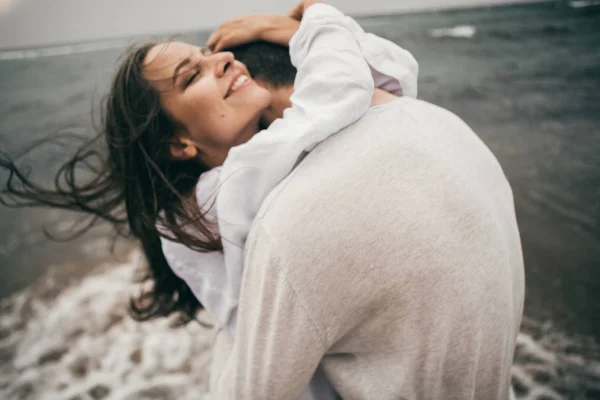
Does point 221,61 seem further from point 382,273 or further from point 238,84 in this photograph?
point 382,273

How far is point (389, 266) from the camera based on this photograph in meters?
0.69

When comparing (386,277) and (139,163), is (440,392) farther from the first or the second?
(139,163)

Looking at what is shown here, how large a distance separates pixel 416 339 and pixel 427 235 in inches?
7.3

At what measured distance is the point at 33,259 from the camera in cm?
355

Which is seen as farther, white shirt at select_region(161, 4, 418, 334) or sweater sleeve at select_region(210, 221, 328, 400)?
white shirt at select_region(161, 4, 418, 334)

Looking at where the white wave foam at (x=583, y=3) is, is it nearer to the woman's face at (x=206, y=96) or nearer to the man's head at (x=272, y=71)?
the man's head at (x=272, y=71)

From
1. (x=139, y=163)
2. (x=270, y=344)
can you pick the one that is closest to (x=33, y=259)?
(x=139, y=163)

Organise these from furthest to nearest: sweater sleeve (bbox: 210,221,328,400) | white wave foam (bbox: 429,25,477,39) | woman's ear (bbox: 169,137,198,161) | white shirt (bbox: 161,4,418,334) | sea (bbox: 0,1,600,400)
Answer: white wave foam (bbox: 429,25,477,39) < sea (bbox: 0,1,600,400) < woman's ear (bbox: 169,137,198,161) < white shirt (bbox: 161,4,418,334) < sweater sleeve (bbox: 210,221,328,400)

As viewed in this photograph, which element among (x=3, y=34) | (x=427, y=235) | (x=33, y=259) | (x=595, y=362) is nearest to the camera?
(x=427, y=235)

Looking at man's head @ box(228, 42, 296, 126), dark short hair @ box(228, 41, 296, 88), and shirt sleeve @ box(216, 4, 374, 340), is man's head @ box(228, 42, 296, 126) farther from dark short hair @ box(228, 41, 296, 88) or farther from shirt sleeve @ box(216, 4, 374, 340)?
shirt sleeve @ box(216, 4, 374, 340)

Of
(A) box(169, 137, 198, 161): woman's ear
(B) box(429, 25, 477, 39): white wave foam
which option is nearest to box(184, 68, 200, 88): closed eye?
(A) box(169, 137, 198, 161): woman's ear

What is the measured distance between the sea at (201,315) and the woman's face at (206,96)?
0.35 meters

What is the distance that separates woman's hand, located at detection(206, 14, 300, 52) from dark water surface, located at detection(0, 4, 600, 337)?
0.37 meters

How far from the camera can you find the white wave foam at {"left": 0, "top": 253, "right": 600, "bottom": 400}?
7.09 ft
